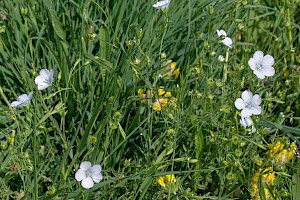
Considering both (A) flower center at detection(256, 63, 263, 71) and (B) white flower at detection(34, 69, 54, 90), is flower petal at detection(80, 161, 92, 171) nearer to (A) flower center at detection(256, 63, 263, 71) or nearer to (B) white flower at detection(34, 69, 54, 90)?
(B) white flower at detection(34, 69, 54, 90)

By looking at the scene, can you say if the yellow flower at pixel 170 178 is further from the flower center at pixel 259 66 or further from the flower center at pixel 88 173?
the flower center at pixel 259 66

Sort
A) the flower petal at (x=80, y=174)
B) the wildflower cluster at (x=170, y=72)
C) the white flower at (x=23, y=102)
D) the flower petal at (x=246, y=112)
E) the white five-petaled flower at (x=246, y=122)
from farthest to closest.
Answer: the wildflower cluster at (x=170, y=72)
the white five-petaled flower at (x=246, y=122)
the flower petal at (x=246, y=112)
the white flower at (x=23, y=102)
the flower petal at (x=80, y=174)

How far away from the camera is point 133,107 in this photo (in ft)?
7.47

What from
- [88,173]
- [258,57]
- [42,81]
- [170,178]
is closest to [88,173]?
[88,173]

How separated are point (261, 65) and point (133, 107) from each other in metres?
0.51

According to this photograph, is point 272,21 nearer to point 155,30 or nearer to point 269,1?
point 269,1

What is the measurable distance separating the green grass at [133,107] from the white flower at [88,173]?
0.14 ft

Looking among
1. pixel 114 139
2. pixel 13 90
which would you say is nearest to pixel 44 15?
pixel 13 90

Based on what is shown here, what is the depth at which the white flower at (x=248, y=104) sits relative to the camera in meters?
1.94

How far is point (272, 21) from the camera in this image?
2904mm

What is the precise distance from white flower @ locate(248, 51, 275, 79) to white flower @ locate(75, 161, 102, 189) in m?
0.68

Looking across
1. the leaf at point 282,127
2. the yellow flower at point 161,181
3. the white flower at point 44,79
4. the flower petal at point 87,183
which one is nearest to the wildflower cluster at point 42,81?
the white flower at point 44,79

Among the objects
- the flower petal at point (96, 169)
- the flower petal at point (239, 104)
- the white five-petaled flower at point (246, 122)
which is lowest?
the flower petal at point (96, 169)

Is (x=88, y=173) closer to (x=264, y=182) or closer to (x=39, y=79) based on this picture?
(x=39, y=79)
